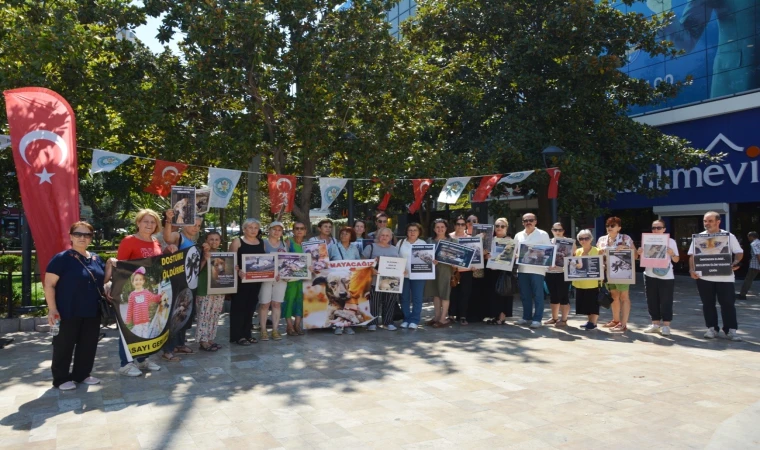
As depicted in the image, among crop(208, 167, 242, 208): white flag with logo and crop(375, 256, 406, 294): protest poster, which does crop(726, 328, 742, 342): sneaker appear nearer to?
crop(375, 256, 406, 294): protest poster

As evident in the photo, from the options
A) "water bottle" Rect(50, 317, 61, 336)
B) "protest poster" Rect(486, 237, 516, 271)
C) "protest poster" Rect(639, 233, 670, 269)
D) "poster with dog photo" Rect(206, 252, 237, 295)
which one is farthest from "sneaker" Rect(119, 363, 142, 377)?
"protest poster" Rect(639, 233, 670, 269)

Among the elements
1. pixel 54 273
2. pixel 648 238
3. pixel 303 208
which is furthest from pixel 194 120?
pixel 648 238

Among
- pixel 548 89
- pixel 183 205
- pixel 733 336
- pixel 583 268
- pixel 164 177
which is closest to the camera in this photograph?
pixel 733 336

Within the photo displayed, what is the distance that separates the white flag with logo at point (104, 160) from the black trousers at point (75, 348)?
398 centimetres

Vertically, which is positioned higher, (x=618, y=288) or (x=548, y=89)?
(x=548, y=89)

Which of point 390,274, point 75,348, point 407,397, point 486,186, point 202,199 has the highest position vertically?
point 486,186

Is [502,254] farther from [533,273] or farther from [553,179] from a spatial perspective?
[553,179]

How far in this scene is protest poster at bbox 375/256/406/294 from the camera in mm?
9297

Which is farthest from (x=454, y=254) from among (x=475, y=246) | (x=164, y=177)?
(x=164, y=177)

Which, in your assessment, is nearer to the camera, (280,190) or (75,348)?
(75,348)

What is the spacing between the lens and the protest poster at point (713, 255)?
8.27 m

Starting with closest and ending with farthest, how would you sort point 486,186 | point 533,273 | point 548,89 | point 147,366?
point 147,366 < point 533,273 < point 486,186 < point 548,89

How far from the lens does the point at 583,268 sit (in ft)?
30.4

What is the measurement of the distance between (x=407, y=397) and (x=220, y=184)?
238 inches
